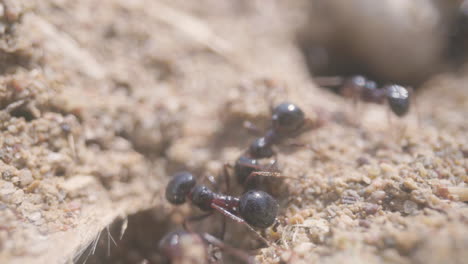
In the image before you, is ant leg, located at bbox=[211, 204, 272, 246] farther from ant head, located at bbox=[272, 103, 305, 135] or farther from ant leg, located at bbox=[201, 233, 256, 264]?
ant head, located at bbox=[272, 103, 305, 135]

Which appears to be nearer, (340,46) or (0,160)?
(0,160)

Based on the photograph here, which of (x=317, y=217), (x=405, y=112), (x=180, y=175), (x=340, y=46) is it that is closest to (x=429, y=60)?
(x=340, y=46)

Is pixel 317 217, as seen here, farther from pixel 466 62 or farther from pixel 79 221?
pixel 466 62

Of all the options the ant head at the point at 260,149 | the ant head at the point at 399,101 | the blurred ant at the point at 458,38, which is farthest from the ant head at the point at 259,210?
the blurred ant at the point at 458,38

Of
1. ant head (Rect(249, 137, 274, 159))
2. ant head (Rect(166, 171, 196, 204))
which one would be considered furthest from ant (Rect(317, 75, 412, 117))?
ant head (Rect(166, 171, 196, 204))

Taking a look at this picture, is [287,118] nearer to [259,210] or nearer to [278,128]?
[278,128]

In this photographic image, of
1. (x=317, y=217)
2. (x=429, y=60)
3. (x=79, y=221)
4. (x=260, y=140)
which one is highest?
(x=429, y=60)
